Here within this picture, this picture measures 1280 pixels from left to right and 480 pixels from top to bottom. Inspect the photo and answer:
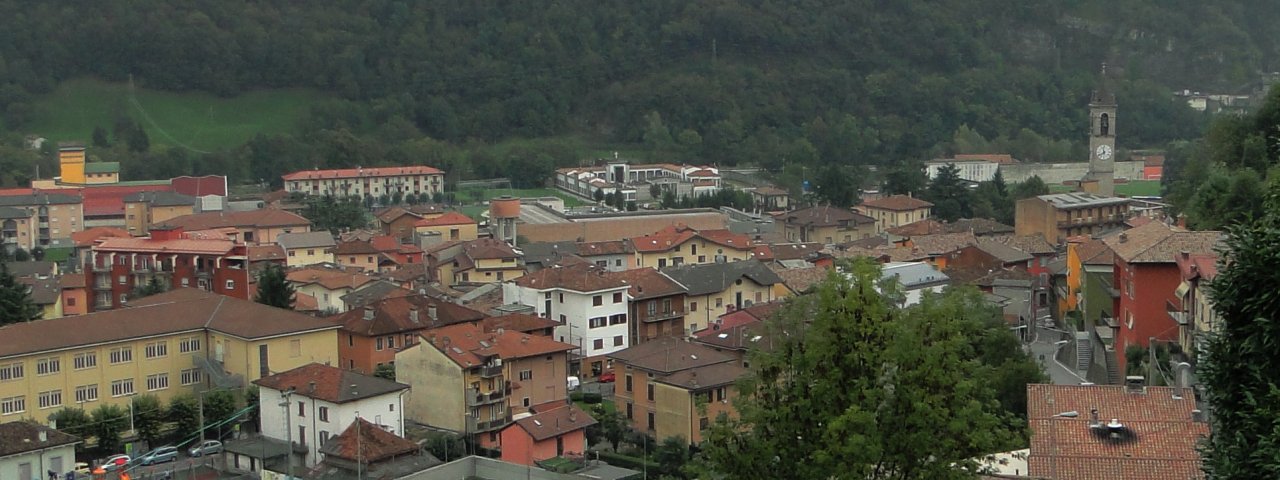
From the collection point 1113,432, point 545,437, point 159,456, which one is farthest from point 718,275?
point 1113,432

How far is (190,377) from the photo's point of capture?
1877 centimetres

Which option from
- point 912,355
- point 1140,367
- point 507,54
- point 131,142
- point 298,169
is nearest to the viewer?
point 912,355

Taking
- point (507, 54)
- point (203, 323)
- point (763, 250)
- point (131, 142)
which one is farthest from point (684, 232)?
point (507, 54)

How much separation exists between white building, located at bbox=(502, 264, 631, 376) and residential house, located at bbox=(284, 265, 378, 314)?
4.75 metres

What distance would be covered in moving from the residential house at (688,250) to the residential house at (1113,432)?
18.4 meters

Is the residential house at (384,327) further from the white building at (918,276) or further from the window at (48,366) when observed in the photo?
the white building at (918,276)

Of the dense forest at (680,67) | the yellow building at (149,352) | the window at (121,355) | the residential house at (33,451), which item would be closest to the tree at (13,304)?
A: the yellow building at (149,352)

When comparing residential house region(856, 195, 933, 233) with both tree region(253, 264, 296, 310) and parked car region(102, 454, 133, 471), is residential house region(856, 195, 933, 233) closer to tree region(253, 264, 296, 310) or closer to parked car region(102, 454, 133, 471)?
tree region(253, 264, 296, 310)

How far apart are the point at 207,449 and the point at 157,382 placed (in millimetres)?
1878

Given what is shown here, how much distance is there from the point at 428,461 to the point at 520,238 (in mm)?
17789

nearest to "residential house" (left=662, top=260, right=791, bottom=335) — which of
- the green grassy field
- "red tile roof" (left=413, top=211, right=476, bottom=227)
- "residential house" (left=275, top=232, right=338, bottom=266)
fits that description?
"residential house" (left=275, top=232, right=338, bottom=266)

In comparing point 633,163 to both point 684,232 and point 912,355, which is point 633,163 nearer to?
point 684,232

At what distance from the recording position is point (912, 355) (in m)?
7.01

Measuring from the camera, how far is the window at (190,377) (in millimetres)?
18734
